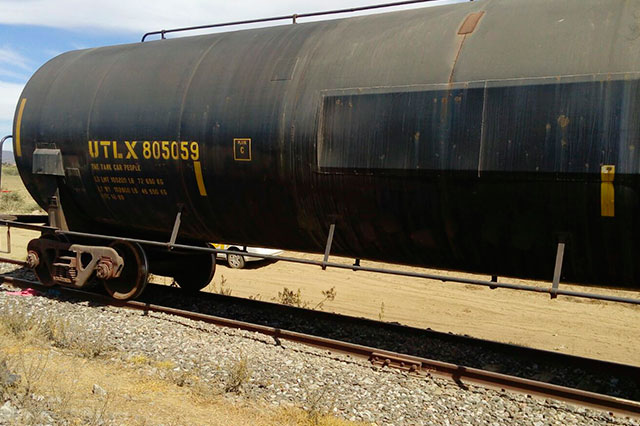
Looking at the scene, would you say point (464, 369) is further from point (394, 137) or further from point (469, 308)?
point (469, 308)

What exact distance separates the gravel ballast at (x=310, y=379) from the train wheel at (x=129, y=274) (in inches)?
20.9

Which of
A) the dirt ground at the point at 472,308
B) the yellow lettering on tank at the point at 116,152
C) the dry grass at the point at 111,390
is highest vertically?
the yellow lettering on tank at the point at 116,152

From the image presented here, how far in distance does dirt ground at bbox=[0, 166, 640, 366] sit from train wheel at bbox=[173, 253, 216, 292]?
2.53m

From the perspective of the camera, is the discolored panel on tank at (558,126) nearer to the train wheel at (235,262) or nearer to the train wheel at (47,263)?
the train wheel at (47,263)

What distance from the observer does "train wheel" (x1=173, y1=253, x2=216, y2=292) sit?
394 inches

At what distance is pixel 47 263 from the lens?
895 centimetres

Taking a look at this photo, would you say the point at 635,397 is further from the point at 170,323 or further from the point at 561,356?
the point at 170,323

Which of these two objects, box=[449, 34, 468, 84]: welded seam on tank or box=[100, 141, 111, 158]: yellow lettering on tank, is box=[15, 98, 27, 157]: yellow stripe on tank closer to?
box=[100, 141, 111, 158]: yellow lettering on tank

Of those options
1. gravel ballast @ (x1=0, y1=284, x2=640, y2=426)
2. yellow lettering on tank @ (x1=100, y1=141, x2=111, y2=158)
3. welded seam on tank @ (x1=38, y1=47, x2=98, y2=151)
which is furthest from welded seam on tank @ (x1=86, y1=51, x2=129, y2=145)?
gravel ballast @ (x1=0, y1=284, x2=640, y2=426)

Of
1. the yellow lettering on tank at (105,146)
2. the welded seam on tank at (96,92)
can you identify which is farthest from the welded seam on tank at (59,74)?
the yellow lettering on tank at (105,146)

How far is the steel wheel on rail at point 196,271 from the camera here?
10008 millimetres

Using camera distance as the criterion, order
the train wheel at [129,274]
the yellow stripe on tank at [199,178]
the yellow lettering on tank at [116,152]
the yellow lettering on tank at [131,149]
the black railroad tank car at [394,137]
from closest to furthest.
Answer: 1. the black railroad tank car at [394,137]
2. the yellow stripe on tank at [199,178]
3. the yellow lettering on tank at [131,149]
4. the yellow lettering on tank at [116,152]
5. the train wheel at [129,274]

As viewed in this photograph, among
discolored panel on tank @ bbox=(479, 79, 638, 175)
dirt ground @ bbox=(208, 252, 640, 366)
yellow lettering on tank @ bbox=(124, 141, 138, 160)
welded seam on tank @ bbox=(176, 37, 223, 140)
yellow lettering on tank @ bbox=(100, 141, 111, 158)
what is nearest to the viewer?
discolored panel on tank @ bbox=(479, 79, 638, 175)

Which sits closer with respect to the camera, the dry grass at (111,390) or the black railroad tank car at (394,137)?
the dry grass at (111,390)
